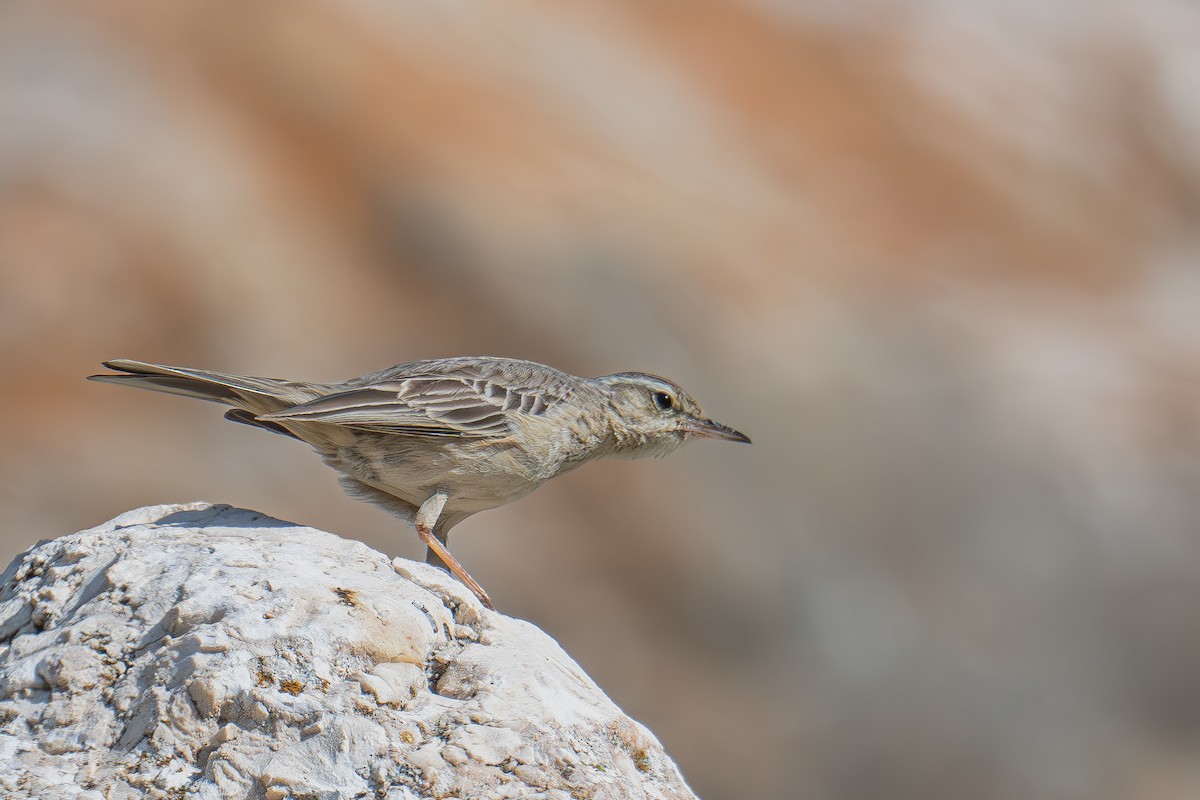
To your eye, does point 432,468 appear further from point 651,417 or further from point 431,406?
point 651,417

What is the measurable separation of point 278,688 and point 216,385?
2.46 m

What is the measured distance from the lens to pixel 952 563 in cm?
1572

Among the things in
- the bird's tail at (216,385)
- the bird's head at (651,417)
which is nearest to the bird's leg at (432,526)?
the bird's tail at (216,385)

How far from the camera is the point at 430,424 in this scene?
637 centimetres

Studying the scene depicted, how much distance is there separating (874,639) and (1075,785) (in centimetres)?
257

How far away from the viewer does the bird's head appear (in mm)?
7543

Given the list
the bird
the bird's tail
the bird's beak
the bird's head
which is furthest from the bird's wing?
the bird's beak

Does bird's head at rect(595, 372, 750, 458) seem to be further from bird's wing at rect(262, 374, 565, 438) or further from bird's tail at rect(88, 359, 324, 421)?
bird's tail at rect(88, 359, 324, 421)

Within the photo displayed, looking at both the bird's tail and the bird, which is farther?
the bird

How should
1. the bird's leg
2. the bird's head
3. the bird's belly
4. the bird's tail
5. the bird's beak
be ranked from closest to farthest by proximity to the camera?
the bird's tail
the bird's leg
the bird's belly
the bird's head
the bird's beak

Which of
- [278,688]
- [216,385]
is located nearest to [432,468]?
[216,385]

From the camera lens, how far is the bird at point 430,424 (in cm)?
609

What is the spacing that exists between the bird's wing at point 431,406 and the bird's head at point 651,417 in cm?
51

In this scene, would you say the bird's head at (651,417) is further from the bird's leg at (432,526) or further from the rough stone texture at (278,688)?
the rough stone texture at (278,688)
